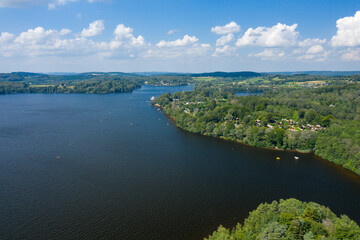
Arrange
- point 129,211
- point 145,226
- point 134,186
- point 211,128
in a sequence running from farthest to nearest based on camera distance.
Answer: point 211,128, point 134,186, point 129,211, point 145,226

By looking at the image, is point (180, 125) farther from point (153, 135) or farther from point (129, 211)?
point (129, 211)

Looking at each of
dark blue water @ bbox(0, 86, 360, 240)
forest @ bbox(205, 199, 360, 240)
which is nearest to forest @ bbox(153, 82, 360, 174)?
dark blue water @ bbox(0, 86, 360, 240)

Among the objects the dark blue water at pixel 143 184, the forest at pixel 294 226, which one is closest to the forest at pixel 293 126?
the dark blue water at pixel 143 184

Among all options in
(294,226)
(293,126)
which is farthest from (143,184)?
(293,126)

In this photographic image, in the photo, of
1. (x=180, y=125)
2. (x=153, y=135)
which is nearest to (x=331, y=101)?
(x=180, y=125)

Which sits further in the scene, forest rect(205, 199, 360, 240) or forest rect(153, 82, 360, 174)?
forest rect(153, 82, 360, 174)

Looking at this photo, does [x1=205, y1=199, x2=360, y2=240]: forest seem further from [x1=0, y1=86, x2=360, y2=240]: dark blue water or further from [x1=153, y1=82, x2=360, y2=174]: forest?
[x1=153, y1=82, x2=360, y2=174]: forest

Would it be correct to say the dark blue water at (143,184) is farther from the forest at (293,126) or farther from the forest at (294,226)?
the forest at (294,226)
